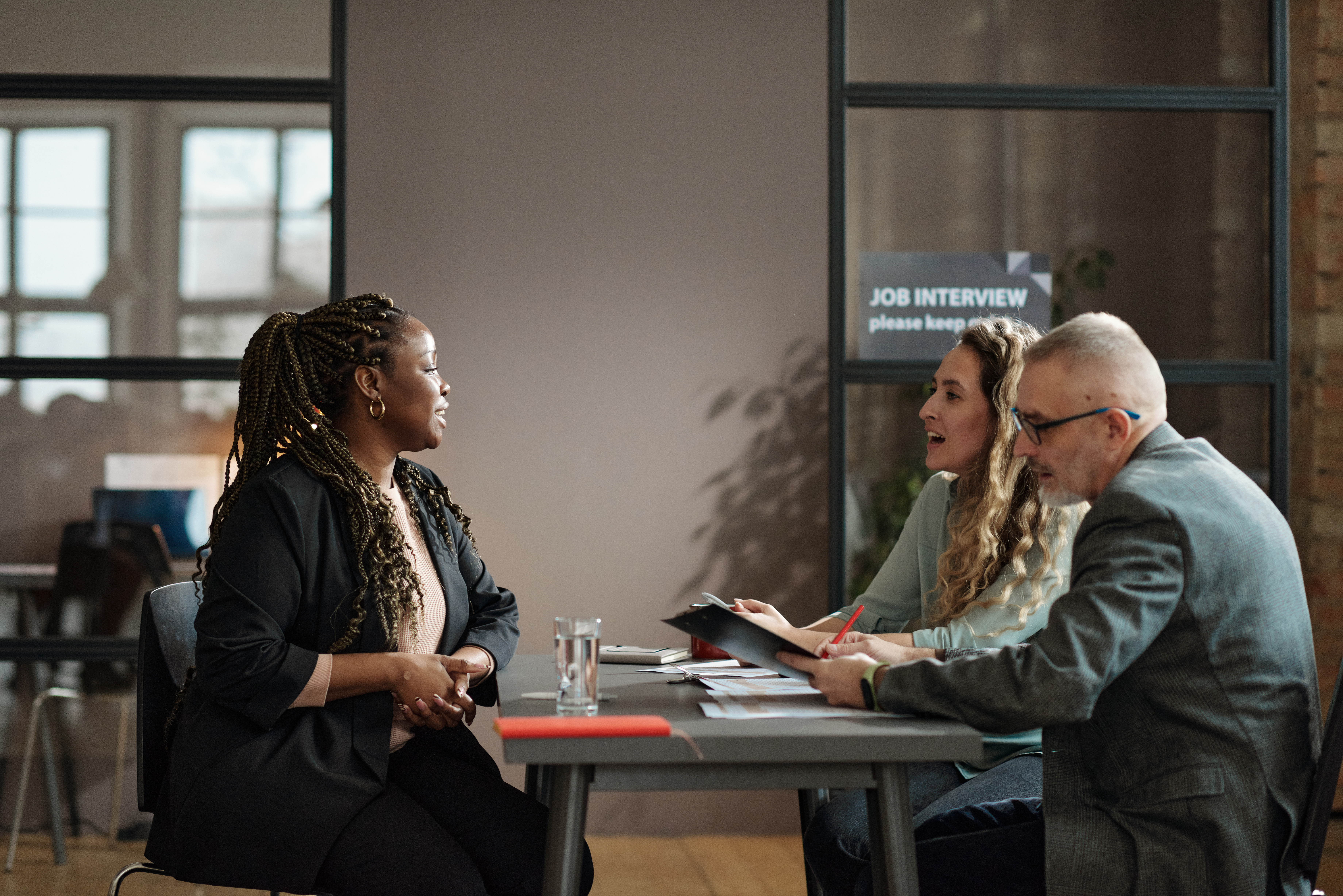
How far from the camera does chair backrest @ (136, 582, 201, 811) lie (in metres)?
1.96

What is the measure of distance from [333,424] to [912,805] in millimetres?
1212

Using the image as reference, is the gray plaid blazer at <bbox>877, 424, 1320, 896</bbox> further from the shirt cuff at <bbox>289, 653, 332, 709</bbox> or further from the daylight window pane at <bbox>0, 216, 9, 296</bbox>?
the daylight window pane at <bbox>0, 216, 9, 296</bbox>

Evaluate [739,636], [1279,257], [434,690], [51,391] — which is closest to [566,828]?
[739,636]

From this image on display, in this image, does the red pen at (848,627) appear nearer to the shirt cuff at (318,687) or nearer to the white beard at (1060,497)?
the white beard at (1060,497)

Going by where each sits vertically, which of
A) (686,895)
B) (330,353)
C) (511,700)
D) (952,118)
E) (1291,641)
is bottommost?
(686,895)

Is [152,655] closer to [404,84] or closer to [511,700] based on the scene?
[511,700]

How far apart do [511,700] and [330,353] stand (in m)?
0.76

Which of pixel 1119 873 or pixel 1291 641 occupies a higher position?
pixel 1291 641

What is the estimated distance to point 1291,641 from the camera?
1.52m

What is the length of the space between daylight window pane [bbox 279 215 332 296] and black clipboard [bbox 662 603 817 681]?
97.9 inches

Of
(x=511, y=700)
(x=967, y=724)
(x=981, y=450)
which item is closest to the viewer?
(x=967, y=724)

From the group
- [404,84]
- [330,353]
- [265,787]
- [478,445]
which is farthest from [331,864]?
[404,84]

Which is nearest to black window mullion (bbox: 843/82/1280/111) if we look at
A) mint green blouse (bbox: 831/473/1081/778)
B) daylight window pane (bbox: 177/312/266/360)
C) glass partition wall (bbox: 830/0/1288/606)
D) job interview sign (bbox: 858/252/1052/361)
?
glass partition wall (bbox: 830/0/1288/606)

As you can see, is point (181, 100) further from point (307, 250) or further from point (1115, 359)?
point (1115, 359)
